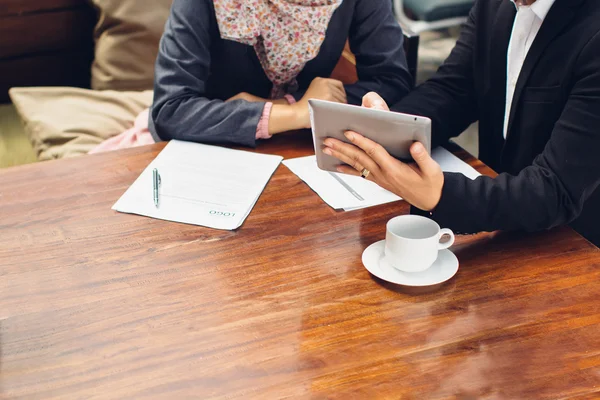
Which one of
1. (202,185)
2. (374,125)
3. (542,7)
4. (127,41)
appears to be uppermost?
(542,7)

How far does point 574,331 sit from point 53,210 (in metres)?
0.85

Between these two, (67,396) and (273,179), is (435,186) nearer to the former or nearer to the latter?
(273,179)

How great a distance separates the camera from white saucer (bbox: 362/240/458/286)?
968 millimetres

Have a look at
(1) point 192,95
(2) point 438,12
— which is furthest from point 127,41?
(2) point 438,12

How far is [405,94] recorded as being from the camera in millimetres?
1603

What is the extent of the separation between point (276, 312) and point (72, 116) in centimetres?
125

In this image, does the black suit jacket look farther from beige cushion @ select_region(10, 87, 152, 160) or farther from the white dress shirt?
beige cushion @ select_region(10, 87, 152, 160)

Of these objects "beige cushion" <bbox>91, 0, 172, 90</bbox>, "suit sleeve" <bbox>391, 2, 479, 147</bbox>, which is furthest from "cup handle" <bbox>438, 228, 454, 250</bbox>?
"beige cushion" <bbox>91, 0, 172, 90</bbox>

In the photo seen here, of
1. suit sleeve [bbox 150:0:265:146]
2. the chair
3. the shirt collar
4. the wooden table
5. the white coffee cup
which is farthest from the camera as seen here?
the chair

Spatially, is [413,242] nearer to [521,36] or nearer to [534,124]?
[534,124]

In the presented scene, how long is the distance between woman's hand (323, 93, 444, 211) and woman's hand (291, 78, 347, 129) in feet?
1.01

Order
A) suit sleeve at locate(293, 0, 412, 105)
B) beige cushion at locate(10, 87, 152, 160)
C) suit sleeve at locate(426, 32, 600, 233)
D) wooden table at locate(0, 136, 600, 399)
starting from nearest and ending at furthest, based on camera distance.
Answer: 1. wooden table at locate(0, 136, 600, 399)
2. suit sleeve at locate(426, 32, 600, 233)
3. suit sleeve at locate(293, 0, 412, 105)
4. beige cushion at locate(10, 87, 152, 160)

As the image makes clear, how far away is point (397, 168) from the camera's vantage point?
1.04 metres

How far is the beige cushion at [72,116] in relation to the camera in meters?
1.86
